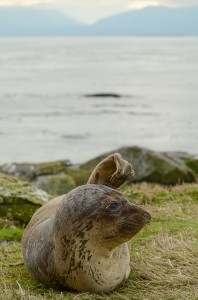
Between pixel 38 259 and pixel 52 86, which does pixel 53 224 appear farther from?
pixel 52 86

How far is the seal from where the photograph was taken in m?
5.15

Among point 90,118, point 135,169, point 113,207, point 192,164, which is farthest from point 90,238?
point 90,118

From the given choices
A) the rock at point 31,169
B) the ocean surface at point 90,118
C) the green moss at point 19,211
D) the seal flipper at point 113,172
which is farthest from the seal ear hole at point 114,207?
the ocean surface at point 90,118

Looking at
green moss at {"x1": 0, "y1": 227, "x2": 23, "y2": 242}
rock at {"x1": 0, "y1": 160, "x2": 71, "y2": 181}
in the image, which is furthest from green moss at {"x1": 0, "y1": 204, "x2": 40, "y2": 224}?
rock at {"x1": 0, "y1": 160, "x2": 71, "y2": 181}

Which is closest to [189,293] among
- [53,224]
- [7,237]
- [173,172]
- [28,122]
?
[53,224]

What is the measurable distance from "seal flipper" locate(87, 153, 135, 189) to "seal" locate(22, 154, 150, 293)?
0.57m

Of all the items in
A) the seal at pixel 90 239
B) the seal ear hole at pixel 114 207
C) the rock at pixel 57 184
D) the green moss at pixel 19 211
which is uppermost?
the seal ear hole at pixel 114 207

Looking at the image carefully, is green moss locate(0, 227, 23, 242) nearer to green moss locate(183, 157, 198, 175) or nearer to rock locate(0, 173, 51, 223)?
rock locate(0, 173, 51, 223)

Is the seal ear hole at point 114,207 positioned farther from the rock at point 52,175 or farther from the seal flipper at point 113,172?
the rock at point 52,175

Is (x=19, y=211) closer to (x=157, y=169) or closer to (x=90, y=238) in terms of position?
(x=90, y=238)

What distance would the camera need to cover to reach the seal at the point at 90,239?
5148 mm

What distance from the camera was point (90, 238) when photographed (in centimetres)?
513

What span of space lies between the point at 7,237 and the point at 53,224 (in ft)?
8.43

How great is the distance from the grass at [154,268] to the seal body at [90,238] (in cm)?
15
